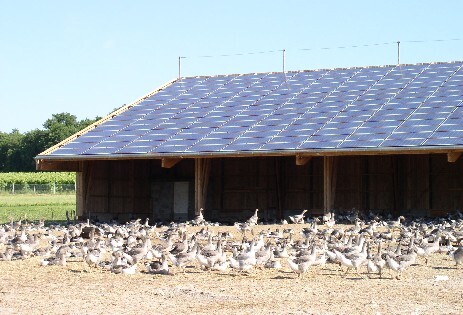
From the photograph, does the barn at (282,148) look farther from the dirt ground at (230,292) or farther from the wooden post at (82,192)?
the dirt ground at (230,292)

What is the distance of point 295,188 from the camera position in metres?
32.7

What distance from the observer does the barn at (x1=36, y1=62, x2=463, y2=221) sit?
28.4 metres

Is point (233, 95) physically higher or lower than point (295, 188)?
higher

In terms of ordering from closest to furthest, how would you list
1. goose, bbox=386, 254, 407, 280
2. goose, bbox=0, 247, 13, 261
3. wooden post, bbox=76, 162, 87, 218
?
goose, bbox=386, 254, 407, 280 < goose, bbox=0, 247, 13, 261 < wooden post, bbox=76, 162, 87, 218

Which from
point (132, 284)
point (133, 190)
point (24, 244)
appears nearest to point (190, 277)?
point (132, 284)

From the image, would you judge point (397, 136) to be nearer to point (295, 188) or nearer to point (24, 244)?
point (295, 188)

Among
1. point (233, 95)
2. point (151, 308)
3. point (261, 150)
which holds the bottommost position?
point (151, 308)

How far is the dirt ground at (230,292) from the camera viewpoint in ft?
43.3

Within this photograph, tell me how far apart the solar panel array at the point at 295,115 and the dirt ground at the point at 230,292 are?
414 inches

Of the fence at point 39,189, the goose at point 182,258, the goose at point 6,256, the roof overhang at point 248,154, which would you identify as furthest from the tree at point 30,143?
the goose at point 182,258

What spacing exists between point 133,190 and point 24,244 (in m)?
13.8

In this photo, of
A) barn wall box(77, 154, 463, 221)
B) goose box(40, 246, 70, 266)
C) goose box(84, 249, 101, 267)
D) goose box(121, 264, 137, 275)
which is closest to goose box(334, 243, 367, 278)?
goose box(121, 264, 137, 275)

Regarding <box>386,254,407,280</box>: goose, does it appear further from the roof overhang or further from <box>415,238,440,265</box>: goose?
the roof overhang

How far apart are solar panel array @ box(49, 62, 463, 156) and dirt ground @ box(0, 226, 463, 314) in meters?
10.5
